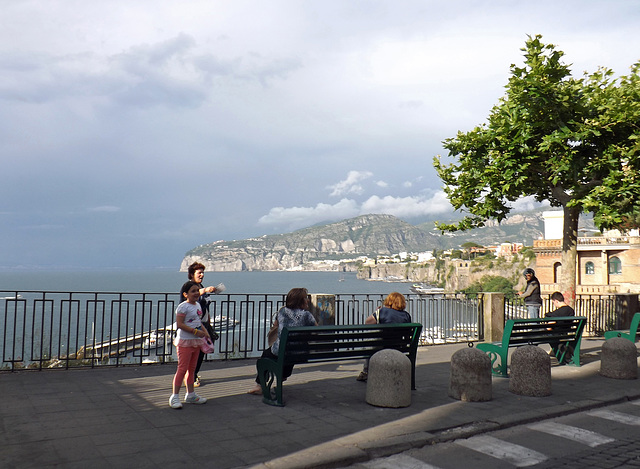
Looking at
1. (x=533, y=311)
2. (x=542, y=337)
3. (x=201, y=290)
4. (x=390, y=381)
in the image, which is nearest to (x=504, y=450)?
(x=390, y=381)

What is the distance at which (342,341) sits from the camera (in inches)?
287

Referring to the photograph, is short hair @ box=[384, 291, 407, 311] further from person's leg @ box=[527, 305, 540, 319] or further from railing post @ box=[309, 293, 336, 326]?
person's leg @ box=[527, 305, 540, 319]

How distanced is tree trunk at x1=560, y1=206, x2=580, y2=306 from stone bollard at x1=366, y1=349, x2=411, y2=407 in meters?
8.17

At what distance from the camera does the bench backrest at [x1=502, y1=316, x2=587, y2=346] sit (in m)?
9.06

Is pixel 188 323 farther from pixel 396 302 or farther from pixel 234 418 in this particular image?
pixel 396 302

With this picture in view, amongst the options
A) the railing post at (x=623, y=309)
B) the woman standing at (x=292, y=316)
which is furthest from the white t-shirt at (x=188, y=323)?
the railing post at (x=623, y=309)

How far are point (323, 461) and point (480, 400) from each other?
333 centimetres

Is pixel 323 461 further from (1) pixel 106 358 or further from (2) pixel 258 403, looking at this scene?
(1) pixel 106 358

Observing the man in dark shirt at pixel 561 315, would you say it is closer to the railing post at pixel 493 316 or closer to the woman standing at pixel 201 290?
the railing post at pixel 493 316

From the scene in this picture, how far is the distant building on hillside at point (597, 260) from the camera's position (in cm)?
5972

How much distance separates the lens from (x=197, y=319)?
22.6 feet

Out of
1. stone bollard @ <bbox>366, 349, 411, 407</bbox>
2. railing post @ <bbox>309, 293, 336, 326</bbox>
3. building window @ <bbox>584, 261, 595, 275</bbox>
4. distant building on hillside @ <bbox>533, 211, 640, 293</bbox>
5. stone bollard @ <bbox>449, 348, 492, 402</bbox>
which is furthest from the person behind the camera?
building window @ <bbox>584, 261, 595, 275</bbox>

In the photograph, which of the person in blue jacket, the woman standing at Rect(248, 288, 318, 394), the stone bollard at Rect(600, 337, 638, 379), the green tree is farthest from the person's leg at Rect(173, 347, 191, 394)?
the green tree

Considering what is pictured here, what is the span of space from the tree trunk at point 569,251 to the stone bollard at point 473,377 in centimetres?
713
